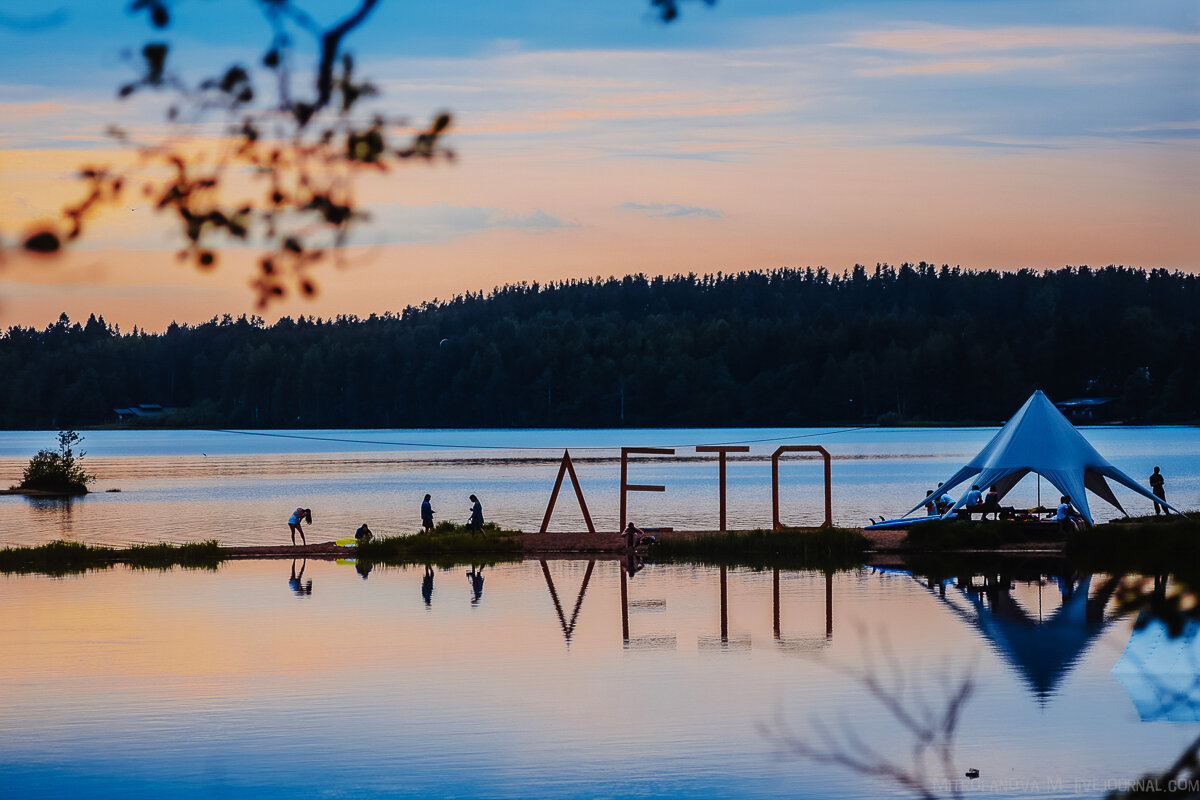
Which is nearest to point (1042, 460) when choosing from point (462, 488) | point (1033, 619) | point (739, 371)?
point (1033, 619)

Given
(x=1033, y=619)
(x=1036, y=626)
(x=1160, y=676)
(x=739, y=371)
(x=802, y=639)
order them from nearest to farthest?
(x=1160, y=676)
(x=802, y=639)
(x=1036, y=626)
(x=1033, y=619)
(x=739, y=371)

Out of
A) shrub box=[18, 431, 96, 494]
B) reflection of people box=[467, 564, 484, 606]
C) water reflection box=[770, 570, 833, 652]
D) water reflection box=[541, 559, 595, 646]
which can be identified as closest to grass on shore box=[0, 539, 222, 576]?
reflection of people box=[467, 564, 484, 606]

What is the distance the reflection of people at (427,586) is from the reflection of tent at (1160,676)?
1209 centimetres

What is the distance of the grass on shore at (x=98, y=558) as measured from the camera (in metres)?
31.8

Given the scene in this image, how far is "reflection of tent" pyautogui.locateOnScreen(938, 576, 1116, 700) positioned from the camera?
60.4ft

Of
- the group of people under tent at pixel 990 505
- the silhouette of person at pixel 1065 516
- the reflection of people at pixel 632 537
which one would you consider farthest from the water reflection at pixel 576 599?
the silhouette of person at pixel 1065 516

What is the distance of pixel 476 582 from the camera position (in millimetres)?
28719

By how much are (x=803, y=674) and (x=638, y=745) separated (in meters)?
4.39

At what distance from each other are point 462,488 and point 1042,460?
133 ft

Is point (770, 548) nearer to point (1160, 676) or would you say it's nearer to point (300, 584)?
point (300, 584)

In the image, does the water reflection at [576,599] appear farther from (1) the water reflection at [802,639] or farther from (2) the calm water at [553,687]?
(1) the water reflection at [802,639]

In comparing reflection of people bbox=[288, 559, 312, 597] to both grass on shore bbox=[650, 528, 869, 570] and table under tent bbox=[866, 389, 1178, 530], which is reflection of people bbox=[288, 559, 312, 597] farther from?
table under tent bbox=[866, 389, 1178, 530]

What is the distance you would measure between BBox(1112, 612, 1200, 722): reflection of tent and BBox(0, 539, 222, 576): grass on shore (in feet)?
66.8

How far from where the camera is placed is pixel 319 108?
423 centimetres
